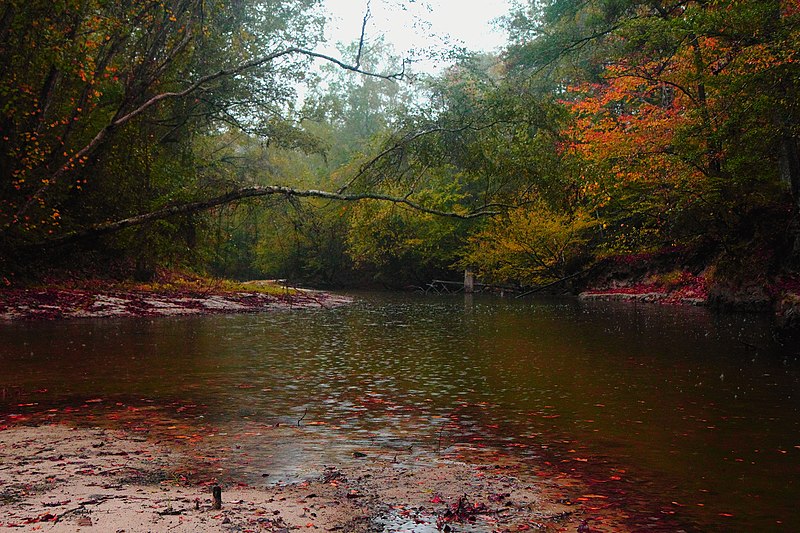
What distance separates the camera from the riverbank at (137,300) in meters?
16.3

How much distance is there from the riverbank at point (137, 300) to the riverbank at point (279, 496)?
40.9 ft

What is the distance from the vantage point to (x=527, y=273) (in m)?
35.4

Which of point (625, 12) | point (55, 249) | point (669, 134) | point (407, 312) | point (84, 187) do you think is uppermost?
point (625, 12)

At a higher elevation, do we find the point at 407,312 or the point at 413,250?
the point at 413,250

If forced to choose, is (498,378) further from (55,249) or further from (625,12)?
(625,12)

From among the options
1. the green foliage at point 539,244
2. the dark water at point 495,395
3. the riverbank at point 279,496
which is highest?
the green foliage at point 539,244

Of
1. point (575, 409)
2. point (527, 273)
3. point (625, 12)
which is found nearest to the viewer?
point (575, 409)

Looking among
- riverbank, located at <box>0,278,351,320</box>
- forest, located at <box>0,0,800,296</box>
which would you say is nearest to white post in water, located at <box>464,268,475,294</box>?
A: forest, located at <box>0,0,800,296</box>

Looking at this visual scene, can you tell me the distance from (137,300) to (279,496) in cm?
1727

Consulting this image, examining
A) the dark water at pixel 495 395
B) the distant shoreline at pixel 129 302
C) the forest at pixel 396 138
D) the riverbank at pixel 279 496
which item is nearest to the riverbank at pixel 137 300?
the distant shoreline at pixel 129 302

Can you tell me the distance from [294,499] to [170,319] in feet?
49.2

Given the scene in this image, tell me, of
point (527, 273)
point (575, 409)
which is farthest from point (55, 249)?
point (527, 273)

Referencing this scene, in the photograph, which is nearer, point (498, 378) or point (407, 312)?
point (498, 378)

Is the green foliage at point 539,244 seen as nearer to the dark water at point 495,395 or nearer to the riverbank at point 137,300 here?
the riverbank at point 137,300
